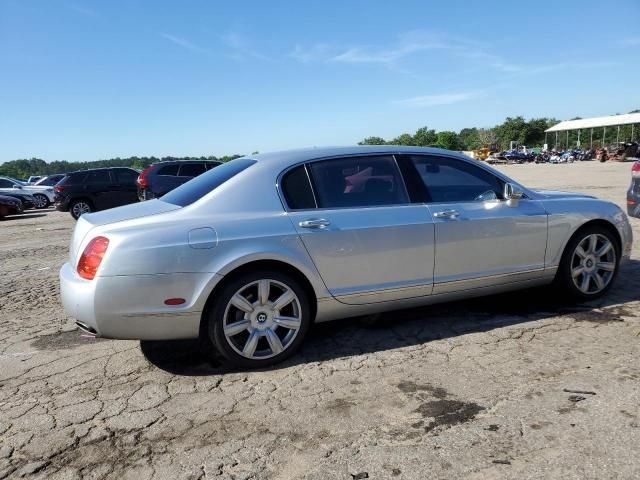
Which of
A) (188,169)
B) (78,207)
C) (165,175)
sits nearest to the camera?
(165,175)

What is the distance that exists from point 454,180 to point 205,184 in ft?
6.79

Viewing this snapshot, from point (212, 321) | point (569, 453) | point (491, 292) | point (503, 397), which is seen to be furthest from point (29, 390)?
point (491, 292)

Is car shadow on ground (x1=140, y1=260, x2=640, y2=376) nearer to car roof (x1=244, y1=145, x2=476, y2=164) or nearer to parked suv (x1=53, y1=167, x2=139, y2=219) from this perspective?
car roof (x1=244, y1=145, x2=476, y2=164)

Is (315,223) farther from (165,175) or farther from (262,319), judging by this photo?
(165,175)

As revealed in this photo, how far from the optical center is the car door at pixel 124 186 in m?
16.5

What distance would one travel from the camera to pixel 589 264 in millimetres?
4816

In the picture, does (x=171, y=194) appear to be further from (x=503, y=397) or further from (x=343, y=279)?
(x=503, y=397)

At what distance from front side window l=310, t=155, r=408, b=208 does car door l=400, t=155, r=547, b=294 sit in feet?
0.83

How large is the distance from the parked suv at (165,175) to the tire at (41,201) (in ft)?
36.8

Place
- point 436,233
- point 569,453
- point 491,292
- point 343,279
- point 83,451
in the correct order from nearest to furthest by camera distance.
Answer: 1. point 569,453
2. point 83,451
3. point 343,279
4. point 436,233
5. point 491,292

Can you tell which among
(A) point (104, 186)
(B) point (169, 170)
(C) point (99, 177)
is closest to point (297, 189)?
(B) point (169, 170)

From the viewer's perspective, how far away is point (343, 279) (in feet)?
12.4

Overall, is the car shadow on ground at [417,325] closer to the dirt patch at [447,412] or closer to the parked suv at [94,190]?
the dirt patch at [447,412]

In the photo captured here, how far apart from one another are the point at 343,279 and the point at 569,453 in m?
1.81
